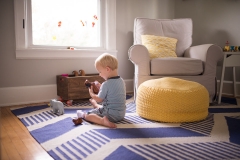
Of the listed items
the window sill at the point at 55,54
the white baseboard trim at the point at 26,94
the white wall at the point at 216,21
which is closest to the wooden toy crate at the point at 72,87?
the white baseboard trim at the point at 26,94

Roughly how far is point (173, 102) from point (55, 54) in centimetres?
160

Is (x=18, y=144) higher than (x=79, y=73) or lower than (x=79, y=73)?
lower

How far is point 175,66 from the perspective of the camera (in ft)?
7.43

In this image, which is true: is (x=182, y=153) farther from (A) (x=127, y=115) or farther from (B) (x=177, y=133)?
(A) (x=127, y=115)

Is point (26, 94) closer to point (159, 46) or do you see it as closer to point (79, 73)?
point (79, 73)

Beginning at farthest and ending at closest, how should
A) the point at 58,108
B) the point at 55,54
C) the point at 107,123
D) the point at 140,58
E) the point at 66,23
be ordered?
the point at 66,23 < the point at 55,54 < the point at 140,58 < the point at 58,108 < the point at 107,123

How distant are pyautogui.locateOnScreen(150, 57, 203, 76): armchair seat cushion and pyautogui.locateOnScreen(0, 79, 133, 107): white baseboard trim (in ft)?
4.00

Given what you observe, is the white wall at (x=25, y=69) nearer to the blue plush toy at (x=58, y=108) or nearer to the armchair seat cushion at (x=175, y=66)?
the blue plush toy at (x=58, y=108)

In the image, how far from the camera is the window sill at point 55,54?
93.8 inches

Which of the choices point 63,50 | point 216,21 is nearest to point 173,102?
point 63,50

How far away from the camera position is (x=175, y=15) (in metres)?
3.65

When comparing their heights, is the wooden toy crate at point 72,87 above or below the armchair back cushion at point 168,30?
below

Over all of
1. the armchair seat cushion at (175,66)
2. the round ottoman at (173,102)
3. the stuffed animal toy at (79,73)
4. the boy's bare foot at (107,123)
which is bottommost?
the boy's bare foot at (107,123)

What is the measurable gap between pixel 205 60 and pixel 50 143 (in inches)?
69.0
